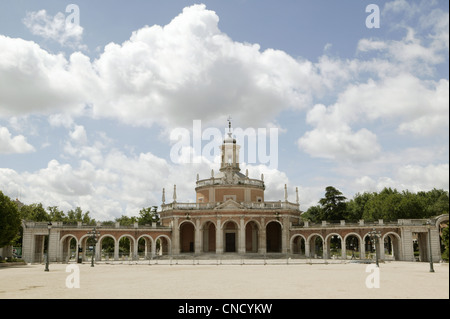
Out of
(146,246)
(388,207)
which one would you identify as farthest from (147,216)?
(388,207)

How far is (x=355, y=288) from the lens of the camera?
19.4 meters

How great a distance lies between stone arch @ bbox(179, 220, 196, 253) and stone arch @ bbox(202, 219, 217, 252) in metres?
1.83

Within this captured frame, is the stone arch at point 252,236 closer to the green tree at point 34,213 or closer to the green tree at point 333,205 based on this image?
the green tree at point 333,205

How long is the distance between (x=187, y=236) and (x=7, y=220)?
23.6 metres

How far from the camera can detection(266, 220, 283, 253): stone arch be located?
193 feet

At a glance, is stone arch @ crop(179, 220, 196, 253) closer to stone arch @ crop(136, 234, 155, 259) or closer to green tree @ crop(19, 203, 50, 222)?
stone arch @ crop(136, 234, 155, 259)

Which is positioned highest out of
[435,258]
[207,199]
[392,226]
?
[207,199]

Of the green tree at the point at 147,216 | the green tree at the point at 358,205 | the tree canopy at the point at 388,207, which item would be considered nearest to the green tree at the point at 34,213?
the green tree at the point at 147,216

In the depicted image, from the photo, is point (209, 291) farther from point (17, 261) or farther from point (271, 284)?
point (17, 261)

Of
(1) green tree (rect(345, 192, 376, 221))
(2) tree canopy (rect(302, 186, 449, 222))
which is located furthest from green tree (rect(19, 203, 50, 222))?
(1) green tree (rect(345, 192, 376, 221))
